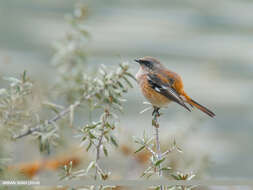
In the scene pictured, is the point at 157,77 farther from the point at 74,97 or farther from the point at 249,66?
the point at 249,66

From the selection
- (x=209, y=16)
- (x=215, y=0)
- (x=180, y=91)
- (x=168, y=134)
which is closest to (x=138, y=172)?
(x=168, y=134)

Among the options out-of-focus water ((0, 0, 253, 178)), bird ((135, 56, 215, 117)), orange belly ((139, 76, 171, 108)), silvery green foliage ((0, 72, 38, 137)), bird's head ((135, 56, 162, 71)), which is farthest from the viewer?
out-of-focus water ((0, 0, 253, 178))

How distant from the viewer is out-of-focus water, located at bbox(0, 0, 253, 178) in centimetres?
735

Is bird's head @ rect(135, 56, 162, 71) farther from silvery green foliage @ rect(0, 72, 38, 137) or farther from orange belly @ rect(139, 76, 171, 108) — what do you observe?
silvery green foliage @ rect(0, 72, 38, 137)

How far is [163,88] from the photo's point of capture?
4289mm

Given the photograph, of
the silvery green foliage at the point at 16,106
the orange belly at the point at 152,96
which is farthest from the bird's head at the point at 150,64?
the silvery green foliage at the point at 16,106

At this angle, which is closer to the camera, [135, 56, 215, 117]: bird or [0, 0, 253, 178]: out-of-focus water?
[135, 56, 215, 117]: bird

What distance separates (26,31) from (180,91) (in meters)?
5.69

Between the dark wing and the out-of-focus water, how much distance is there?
218 centimetres

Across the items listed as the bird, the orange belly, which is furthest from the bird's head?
the orange belly

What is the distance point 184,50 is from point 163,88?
4.95 metres

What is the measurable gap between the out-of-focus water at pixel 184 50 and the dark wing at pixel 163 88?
2.18 m

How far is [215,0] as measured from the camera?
11.2 meters

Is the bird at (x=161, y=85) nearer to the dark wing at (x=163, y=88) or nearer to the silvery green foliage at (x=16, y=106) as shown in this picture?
the dark wing at (x=163, y=88)
